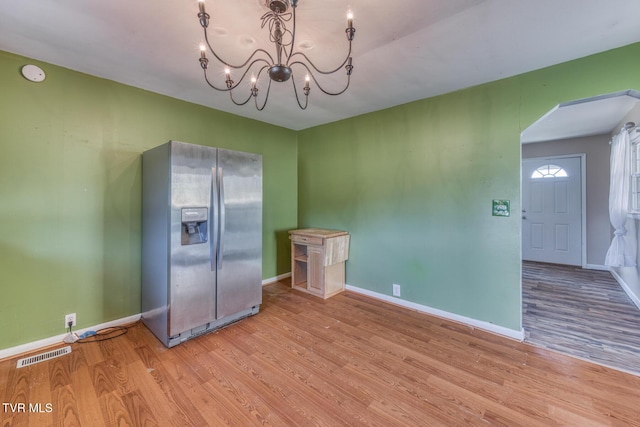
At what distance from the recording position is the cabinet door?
344cm

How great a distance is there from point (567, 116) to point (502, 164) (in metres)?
2.23

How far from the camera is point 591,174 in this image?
474 cm

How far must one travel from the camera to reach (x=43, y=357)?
2094 mm

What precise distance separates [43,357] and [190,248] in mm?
1376

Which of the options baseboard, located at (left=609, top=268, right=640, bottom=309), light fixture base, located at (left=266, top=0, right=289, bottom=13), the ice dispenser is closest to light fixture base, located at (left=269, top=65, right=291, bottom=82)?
light fixture base, located at (left=266, top=0, right=289, bottom=13)

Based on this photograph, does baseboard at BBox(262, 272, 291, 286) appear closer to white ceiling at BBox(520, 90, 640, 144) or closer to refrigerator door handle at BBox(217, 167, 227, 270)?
refrigerator door handle at BBox(217, 167, 227, 270)

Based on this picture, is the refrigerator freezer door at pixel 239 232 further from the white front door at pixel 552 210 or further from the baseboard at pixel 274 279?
the white front door at pixel 552 210

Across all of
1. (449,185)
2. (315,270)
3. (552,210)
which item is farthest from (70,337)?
(552,210)

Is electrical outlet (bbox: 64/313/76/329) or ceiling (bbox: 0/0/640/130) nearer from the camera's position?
ceiling (bbox: 0/0/640/130)

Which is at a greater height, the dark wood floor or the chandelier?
the chandelier

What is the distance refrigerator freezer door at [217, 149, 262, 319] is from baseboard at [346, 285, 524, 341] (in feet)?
5.09

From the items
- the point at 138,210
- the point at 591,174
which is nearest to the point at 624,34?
the point at 591,174

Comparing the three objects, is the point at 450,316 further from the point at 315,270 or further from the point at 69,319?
the point at 69,319

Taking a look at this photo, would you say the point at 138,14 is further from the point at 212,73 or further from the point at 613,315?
the point at 613,315
